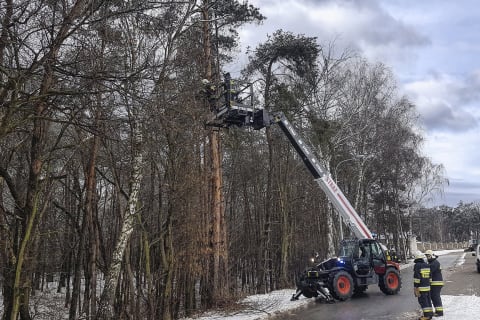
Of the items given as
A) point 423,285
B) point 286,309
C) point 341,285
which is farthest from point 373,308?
point 423,285

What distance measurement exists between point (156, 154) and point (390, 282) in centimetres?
1039

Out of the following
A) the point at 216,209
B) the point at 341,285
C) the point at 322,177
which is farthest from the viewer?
the point at 322,177

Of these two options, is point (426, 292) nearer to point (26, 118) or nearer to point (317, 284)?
point (317, 284)

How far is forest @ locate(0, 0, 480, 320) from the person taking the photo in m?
5.62

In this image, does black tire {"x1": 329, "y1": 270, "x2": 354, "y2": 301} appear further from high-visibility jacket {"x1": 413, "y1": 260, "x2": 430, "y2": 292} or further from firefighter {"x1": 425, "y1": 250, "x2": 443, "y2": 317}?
high-visibility jacket {"x1": 413, "y1": 260, "x2": 430, "y2": 292}

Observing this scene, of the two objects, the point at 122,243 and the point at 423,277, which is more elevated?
the point at 122,243

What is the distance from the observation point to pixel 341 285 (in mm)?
15039

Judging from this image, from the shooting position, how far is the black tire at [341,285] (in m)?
14.8

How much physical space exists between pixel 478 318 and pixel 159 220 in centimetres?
864

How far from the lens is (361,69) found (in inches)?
1130

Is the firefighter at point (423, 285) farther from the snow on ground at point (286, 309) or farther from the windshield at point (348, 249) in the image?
the windshield at point (348, 249)

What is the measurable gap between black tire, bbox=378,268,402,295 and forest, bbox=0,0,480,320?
570 centimetres

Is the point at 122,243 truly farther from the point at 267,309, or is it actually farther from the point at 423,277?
the point at 423,277

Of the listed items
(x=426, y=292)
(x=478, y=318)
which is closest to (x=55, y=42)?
(x=426, y=292)
